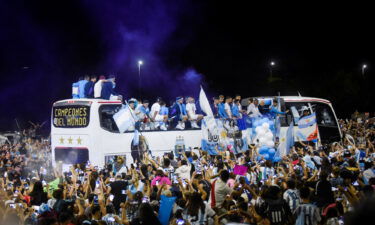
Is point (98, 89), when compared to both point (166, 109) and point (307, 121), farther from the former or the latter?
point (307, 121)

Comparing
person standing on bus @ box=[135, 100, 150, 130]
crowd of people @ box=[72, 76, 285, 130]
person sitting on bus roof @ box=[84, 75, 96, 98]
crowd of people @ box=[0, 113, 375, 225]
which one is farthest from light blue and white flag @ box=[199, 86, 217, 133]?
crowd of people @ box=[0, 113, 375, 225]

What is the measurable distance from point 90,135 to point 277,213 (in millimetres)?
9500

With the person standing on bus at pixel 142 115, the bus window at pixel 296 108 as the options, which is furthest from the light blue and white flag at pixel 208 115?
the bus window at pixel 296 108

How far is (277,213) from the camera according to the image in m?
5.50

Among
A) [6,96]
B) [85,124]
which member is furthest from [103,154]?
[6,96]

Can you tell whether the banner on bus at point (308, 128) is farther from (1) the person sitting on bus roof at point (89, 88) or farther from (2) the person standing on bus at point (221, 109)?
(1) the person sitting on bus roof at point (89, 88)

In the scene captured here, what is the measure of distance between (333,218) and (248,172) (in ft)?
11.2

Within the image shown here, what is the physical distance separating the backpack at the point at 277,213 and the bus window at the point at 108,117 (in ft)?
31.2

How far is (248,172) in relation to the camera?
29.1 ft

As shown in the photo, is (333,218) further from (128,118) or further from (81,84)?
(81,84)

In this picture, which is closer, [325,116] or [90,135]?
[90,135]

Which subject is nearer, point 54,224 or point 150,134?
point 54,224

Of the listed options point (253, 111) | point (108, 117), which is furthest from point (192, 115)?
point (108, 117)

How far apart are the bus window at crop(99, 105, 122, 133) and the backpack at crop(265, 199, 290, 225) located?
9.50 m
